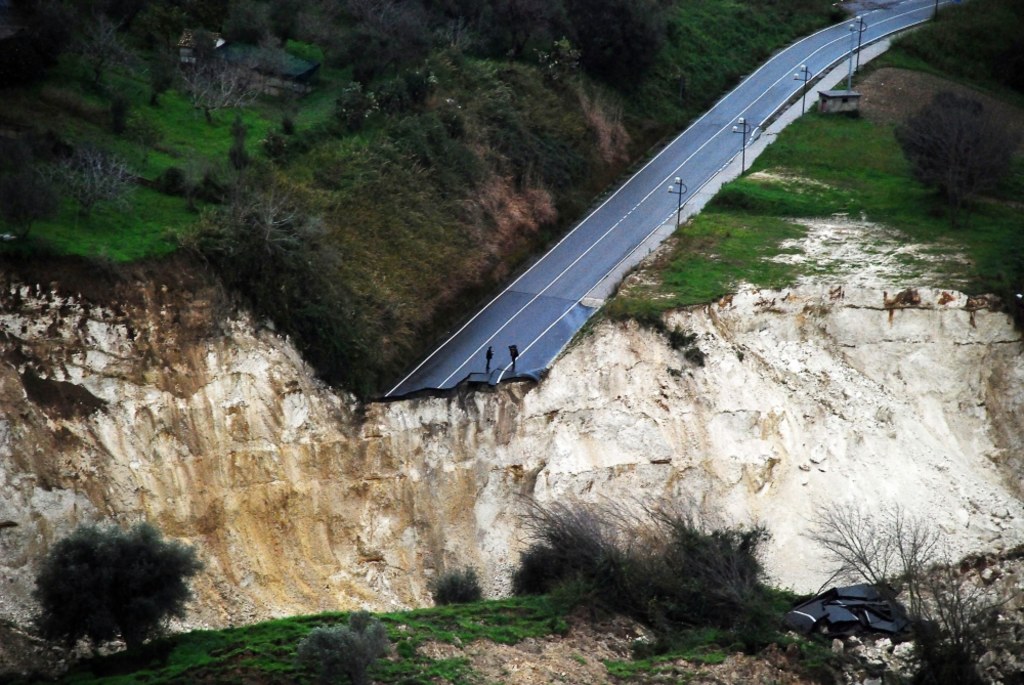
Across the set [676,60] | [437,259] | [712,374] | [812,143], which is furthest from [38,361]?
[676,60]

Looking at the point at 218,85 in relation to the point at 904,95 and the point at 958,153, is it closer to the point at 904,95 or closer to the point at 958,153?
the point at 958,153

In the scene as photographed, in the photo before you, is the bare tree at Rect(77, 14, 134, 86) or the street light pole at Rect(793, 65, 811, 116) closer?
the bare tree at Rect(77, 14, 134, 86)

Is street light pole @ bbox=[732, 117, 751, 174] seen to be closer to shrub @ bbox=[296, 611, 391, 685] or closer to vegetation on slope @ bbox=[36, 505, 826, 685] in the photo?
vegetation on slope @ bbox=[36, 505, 826, 685]

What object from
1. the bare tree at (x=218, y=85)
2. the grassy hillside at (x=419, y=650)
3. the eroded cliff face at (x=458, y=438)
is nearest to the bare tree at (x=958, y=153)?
the eroded cliff face at (x=458, y=438)

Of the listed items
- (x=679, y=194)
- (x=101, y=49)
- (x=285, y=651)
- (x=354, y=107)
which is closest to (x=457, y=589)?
(x=285, y=651)

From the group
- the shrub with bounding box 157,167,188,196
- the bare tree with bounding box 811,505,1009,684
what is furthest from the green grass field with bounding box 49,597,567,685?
the shrub with bounding box 157,167,188,196

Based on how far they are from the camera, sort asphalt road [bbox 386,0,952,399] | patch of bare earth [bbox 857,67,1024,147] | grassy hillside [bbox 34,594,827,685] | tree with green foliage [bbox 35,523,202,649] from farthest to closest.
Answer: patch of bare earth [bbox 857,67,1024,147] → asphalt road [bbox 386,0,952,399] → tree with green foliage [bbox 35,523,202,649] → grassy hillside [bbox 34,594,827,685]

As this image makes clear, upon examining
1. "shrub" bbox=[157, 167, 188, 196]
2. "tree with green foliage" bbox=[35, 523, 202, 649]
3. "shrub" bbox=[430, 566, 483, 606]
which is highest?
"shrub" bbox=[157, 167, 188, 196]
